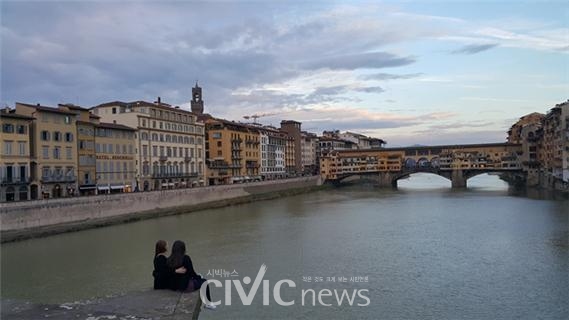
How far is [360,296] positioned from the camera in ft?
42.0

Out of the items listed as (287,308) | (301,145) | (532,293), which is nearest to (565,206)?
Result: (532,293)

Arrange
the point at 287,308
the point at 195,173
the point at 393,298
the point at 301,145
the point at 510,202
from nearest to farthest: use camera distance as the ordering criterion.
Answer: the point at 287,308
the point at 393,298
the point at 510,202
the point at 195,173
the point at 301,145

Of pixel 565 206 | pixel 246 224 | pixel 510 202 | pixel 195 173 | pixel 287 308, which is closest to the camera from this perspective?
pixel 287 308

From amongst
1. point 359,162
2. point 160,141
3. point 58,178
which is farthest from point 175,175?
point 359,162

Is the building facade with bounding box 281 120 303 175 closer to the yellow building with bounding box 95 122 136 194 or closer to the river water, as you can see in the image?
the yellow building with bounding box 95 122 136 194

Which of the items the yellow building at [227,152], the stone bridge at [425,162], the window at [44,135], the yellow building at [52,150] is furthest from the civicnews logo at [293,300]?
the stone bridge at [425,162]

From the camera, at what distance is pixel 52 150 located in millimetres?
31125

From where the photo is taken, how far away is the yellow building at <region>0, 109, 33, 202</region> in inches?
1087

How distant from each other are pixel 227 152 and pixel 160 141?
1365 cm

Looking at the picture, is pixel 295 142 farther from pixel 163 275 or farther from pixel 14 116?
pixel 163 275

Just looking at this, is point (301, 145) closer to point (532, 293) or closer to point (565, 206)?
point (565, 206)

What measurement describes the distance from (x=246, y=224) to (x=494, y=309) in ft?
58.1

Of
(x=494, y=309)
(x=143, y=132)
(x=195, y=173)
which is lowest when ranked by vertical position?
(x=494, y=309)

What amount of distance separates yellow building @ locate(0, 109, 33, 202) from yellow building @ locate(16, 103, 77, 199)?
0.67 metres
